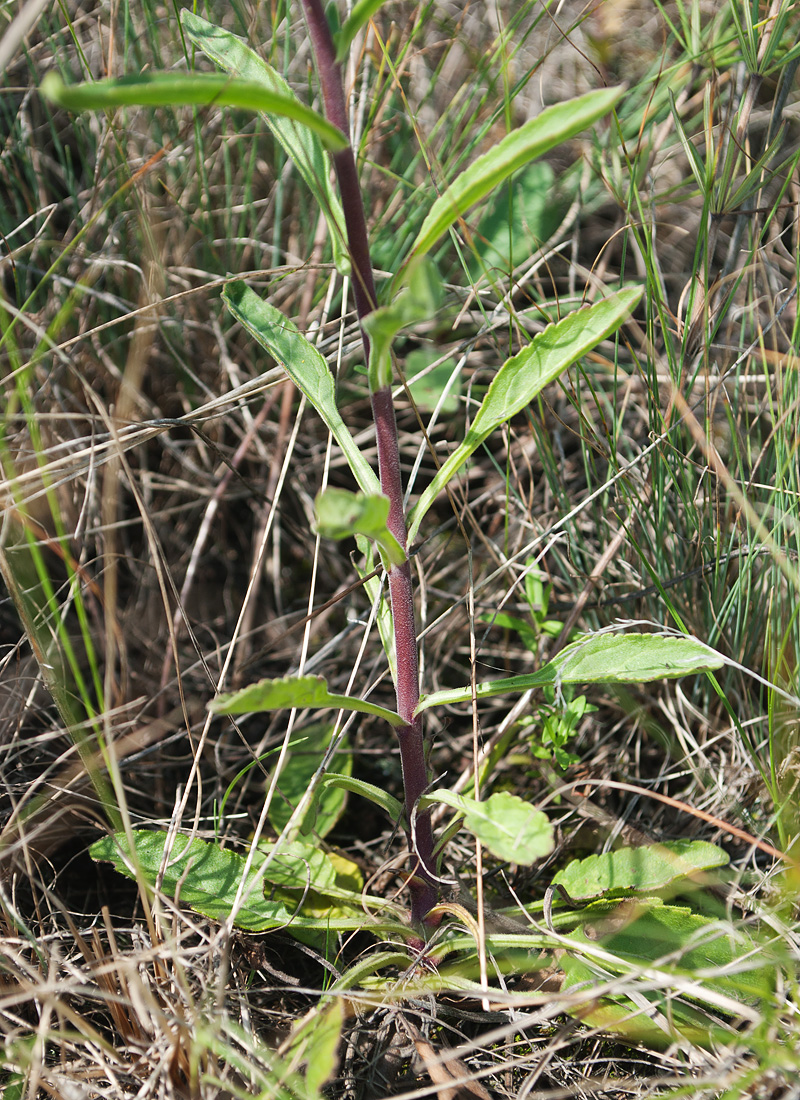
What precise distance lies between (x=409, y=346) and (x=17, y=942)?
1.41 metres

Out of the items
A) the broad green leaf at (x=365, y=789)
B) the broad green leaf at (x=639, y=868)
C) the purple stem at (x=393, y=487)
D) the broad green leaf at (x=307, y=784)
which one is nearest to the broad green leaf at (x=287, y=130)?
the purple stem at (x=393, y=487)

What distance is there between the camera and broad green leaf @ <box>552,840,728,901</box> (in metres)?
1.22

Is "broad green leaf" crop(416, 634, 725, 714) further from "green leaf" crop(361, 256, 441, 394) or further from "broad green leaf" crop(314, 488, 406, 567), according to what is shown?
"green leaf" crop(361, 256, 441, 394)

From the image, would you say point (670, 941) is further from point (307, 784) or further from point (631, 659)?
point (307, 784)

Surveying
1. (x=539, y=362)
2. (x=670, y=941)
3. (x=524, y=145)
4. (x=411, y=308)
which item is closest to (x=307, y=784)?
(x=670, y=941)

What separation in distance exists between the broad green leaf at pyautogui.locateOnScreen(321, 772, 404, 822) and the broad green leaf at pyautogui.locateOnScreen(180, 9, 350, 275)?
2.14 ft

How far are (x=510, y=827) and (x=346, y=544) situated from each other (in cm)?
99

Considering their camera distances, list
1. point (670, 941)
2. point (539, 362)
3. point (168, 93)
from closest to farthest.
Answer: point (168, 93)
point (539, 362)
point (670, 941)

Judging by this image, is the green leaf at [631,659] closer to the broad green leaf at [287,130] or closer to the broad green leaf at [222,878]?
the broad green leaf at [222,878]

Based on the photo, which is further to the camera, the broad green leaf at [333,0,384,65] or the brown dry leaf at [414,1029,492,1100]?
the brown dry leaf at [414,1029,492,1100]

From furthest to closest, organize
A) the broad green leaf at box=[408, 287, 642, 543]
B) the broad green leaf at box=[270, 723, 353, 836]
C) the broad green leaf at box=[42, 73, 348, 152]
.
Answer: the broad green leaf at box=[270, 723, 353, 836]
the broad green leaf at box=[408, 287, 642, 543]
the broad green leaf at box=[42, 73, 348, 152]

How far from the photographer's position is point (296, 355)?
117 cm

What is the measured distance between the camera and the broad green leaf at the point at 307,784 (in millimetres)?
1420

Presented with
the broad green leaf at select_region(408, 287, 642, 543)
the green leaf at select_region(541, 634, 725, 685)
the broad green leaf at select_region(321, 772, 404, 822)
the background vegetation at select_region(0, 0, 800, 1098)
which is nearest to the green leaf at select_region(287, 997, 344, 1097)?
the background vegetation at select_region(0, 0, 800, 1098)
